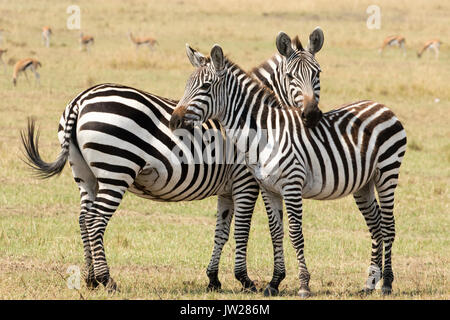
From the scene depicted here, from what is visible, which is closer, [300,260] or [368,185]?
[300,260]

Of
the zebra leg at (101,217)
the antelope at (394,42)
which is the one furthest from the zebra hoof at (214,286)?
the antelope at (394,42)

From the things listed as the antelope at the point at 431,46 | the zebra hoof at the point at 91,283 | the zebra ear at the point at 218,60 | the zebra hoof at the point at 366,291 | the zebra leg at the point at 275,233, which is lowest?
the zebra hoof at the point at 366,291

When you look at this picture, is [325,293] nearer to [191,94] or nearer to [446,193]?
[191,94]

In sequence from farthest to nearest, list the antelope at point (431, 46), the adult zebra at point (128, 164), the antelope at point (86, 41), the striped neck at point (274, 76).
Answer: the antelope at point (431, 46)
the antelope at point (86, 41)
the striped neck at point (274, 76)
the adult zebra at point (128, 164)

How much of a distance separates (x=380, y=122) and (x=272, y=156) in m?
1.29

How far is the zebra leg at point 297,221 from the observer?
639 cm

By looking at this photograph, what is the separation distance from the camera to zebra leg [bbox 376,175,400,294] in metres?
7.11

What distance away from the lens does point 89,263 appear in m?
6.69

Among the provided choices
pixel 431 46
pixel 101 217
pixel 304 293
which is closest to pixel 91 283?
pixel 101 217

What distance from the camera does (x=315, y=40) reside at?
286 inches

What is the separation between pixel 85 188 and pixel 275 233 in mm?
1748

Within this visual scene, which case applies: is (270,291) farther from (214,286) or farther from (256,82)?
(256,82)

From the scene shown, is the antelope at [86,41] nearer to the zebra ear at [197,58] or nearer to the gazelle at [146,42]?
the gazelle at [146,42]
